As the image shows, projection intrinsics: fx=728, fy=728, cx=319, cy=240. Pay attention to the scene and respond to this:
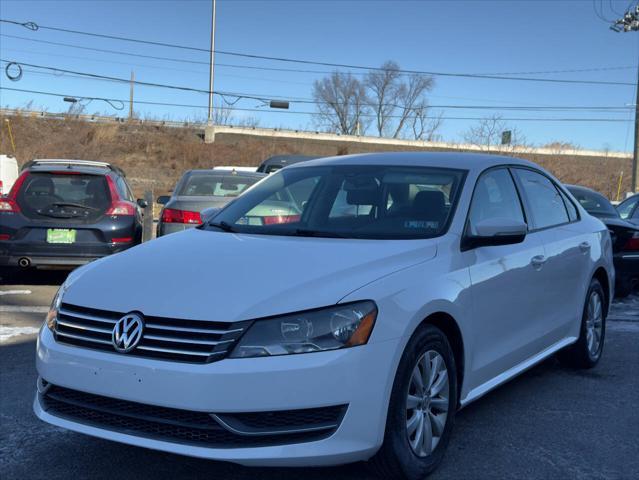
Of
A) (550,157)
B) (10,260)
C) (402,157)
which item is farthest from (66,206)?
(550,157)

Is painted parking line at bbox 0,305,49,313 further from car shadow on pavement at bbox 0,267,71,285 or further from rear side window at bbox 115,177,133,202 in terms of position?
rear side window at bbox 115,177,133,202

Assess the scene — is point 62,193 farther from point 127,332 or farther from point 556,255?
point 127,332

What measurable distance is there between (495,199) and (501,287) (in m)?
0.68

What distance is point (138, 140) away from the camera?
55625 millimetres

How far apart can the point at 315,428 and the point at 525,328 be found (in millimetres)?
1969

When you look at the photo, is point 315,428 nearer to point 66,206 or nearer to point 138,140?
point 66,206

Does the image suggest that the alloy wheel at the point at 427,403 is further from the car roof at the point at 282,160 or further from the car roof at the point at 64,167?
the car roof at the point at 282,160

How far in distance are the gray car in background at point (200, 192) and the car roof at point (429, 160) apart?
466 cm

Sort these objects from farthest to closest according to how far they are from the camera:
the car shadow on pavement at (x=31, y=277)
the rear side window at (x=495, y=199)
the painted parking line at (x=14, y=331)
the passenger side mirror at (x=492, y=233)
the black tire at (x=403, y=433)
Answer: the car shadow on pavement at (x=31, y=277) → the painted parking line at (x=14, y=331) → the rear side window at (x=495, y=199) → the passenger side mirror at (x=492, y=233) → the black tire at (x=403, y=433)

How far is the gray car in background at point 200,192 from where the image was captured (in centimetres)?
941

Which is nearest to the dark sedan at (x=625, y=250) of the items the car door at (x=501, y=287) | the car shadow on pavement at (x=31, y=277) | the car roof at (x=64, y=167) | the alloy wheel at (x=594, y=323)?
the alloy wheel at (x=594, y=323)

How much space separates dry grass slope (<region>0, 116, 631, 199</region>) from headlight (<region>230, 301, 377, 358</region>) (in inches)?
1710

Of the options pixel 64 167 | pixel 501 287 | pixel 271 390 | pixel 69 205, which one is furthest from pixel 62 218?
pixel 271 390

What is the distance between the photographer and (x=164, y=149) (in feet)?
180
